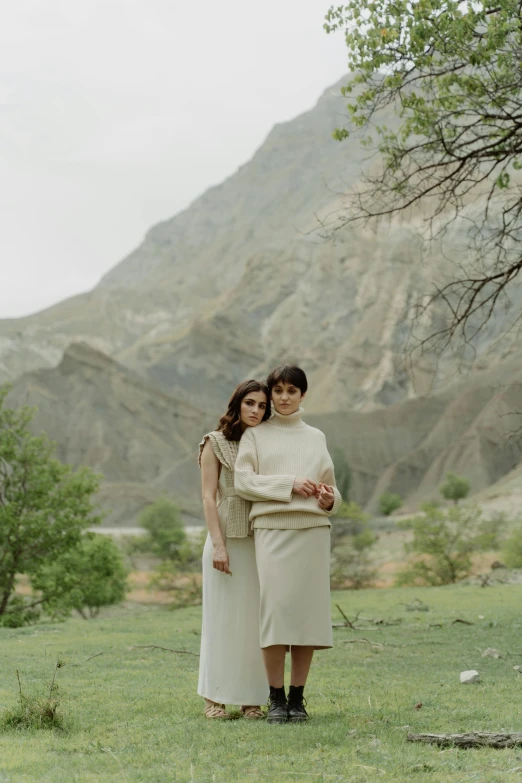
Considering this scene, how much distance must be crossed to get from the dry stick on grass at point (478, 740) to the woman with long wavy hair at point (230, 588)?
1364 mm

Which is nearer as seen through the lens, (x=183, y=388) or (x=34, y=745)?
(x=34, y=745)

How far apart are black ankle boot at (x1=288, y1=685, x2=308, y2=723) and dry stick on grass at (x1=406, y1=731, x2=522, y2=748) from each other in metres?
0.99

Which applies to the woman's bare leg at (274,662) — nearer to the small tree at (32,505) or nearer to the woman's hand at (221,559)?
the woman's hand at (221,559)

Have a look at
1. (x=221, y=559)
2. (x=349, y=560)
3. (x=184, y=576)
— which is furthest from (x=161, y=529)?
(x=221, y=559)

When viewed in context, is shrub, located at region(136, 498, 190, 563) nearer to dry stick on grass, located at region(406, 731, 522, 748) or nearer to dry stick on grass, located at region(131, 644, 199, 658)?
dry stick on grass, located at region(131, 644, 199, 658)

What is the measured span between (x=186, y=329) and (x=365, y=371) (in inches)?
1565

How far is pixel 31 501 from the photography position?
17.6 m

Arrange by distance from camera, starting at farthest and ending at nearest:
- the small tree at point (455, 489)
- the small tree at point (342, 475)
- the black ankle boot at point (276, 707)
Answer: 1. the small tree at point (342, 475)
2. the small tree at point (455, 489)
3. the black ankle boot at point (276, 707)

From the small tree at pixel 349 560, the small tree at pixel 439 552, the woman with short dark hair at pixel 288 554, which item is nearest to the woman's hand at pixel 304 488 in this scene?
the woman with short dark hair at pixel 288 554

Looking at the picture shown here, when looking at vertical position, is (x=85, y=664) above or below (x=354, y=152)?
below

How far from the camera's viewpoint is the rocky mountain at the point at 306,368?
90188 millimetres

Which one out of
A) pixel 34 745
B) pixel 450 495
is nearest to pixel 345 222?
pixel 34 745

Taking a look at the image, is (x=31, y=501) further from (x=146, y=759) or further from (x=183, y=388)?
(x=183, y=388)

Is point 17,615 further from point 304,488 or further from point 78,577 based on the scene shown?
point 304,488
